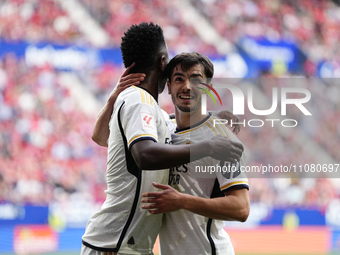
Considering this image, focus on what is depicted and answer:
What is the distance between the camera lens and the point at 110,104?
2.84m

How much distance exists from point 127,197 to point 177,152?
0.50m

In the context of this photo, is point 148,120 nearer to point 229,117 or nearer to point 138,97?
point 138,97

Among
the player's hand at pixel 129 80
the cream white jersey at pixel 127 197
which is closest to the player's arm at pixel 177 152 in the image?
the cream white jersey at pixel 127 197

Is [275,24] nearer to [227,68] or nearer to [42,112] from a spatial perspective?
[227,68]

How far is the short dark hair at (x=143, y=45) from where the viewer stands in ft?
8.82

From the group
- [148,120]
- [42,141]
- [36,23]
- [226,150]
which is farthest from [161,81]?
[36,23]

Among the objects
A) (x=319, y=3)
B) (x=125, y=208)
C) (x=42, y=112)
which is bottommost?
(x=125, y=208)

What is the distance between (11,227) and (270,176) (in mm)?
6581

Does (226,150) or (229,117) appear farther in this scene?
(229,117)

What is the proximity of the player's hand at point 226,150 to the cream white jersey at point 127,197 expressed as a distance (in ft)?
1.31

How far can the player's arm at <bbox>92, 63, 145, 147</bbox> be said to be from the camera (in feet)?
8.79

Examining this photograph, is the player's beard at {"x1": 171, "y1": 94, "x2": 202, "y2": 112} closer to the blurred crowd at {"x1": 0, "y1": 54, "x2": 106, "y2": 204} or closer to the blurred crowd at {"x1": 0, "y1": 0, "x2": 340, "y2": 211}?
the blurred crowd at {"x1": 0, "y1": 0, "x2": 340, "y2": 211}

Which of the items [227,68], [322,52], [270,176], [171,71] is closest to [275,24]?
[322,52]

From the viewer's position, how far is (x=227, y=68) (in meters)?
11.3
